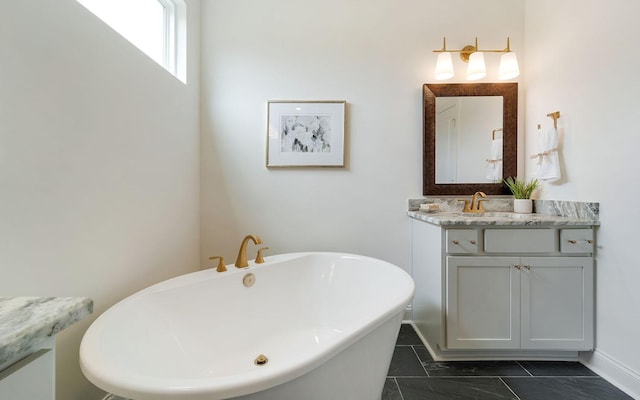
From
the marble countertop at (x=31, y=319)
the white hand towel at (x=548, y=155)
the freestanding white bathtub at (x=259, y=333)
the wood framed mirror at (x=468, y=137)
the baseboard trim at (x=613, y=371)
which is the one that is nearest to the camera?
the marble countertop at (x=31, y=319)

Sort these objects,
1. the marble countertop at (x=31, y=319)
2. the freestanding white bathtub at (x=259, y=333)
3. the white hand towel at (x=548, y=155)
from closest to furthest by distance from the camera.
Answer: the marble countertop at (x=31, y=319)
the freestanding white bathtub at (x=259, y=333)
the white hand towel at (x=548, y=155)

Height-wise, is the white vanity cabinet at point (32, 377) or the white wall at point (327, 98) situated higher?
the white wall at point (327, 98)

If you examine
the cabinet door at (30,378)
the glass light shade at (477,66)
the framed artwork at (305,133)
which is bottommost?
the cabinet door at (30,378)

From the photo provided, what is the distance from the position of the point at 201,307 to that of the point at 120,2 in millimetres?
1627

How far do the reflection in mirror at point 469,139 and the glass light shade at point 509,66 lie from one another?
0.16 m

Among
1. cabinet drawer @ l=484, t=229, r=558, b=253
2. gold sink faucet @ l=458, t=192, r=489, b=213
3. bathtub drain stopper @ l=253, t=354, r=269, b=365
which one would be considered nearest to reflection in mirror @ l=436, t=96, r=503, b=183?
gold sink faucet @ l=458, t=192, r=489, b=213

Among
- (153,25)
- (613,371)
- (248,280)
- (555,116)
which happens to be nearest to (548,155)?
(555,116)

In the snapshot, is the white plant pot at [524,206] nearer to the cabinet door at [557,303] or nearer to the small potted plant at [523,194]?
the small potted plant at [523,194]

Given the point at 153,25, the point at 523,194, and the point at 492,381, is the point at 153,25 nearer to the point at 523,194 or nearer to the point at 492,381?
the point at 523,194

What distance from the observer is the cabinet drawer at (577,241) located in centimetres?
152

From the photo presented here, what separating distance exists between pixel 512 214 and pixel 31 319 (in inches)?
96.1

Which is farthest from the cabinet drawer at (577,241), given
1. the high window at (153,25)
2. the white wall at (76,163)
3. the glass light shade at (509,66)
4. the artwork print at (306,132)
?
the high window at (153,25)

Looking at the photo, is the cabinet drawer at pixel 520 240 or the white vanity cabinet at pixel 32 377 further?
the cabinet drawer at pixel 520 240

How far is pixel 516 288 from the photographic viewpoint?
5.06 ft
